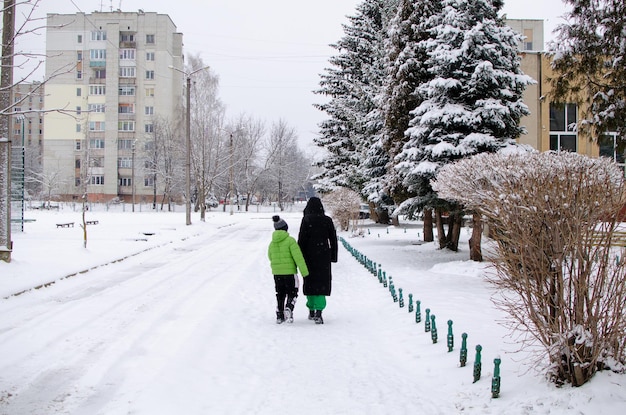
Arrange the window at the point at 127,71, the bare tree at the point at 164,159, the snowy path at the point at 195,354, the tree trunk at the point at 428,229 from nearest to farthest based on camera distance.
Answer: the snowy path at the point at 195,354 < the tree trunk at the point at 428,229 < the bare tree at the point at 164,159 < the window at the point at 127,71

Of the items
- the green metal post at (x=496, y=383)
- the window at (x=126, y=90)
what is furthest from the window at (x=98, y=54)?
the green metal post at (x=496, y=383)

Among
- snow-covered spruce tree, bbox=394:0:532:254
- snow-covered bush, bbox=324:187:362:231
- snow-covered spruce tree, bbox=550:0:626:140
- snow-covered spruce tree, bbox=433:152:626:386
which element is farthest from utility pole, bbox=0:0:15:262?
snow-covered bush, bbox=324:187:362:231

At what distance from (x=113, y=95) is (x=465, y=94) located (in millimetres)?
66475

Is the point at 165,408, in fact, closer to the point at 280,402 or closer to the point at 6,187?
the point at 280,402

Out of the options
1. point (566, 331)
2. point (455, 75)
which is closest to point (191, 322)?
point (566, 331)

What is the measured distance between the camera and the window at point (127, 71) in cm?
7288

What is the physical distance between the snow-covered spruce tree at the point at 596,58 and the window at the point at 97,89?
68012 millimetres

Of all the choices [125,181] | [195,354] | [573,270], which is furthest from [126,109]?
[573,270]

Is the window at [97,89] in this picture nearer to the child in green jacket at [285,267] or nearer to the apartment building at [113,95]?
the apartment building at [113,95]

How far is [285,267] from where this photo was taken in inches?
322

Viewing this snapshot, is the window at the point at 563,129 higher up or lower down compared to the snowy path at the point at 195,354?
higher up

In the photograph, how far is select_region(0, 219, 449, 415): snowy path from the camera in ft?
16.3

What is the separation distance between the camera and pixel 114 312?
8758 millimetres

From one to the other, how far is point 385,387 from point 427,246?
16.5 meters
